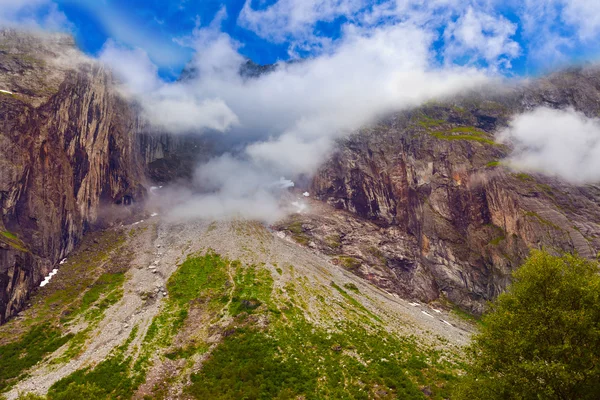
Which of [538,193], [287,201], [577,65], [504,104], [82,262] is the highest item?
[577,65]

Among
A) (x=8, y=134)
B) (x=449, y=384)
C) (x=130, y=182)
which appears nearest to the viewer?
(x=449, y=384)

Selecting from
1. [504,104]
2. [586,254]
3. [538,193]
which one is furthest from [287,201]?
[504,104]

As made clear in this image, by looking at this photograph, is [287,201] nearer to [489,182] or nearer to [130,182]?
[130,182]

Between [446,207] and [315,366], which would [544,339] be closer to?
[315,366]

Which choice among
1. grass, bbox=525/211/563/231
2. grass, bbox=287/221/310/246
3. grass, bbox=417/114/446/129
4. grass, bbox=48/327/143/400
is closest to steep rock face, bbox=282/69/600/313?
grass, bbox=525/211/563/231

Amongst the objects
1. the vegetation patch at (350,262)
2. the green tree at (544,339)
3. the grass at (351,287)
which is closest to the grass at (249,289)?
the grass at (351,287)

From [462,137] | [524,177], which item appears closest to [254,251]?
[524,177]

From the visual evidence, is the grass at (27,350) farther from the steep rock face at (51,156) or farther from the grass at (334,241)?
the grass at (334,241)
